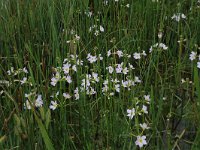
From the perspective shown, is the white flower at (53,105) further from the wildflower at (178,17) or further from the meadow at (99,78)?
the wildflower at (178,17)

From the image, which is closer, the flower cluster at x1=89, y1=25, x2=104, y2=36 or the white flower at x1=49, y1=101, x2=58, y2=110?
the white flower at x1=49, y1=101, x2=58, y2=110

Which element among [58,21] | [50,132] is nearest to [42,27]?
[58,21]

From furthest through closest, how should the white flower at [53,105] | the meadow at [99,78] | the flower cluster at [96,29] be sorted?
the flower cluster at [96,29] → the white flower at [53,105] → the meadow at [99,78]

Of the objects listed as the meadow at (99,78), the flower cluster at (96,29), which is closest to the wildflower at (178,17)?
the meadow at (99,78)

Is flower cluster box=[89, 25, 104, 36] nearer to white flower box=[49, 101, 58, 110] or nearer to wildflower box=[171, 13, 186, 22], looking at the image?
wildflower box=[171, 13, 186, 22]

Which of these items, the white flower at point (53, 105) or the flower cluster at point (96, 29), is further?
the flower cluster at point (96, 29)

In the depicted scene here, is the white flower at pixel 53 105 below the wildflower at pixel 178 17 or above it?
below

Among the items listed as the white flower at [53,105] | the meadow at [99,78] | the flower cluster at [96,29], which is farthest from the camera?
the flower cluster at [96,29]

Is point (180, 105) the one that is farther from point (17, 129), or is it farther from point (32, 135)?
point (17, 129)

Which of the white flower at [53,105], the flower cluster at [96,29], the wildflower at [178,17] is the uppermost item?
the wildflower at [178,17]

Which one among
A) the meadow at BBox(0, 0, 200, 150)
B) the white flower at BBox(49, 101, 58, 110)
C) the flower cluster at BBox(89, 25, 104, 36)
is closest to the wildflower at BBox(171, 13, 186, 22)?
the meadow at BBox(0, 0, 200, 150)
